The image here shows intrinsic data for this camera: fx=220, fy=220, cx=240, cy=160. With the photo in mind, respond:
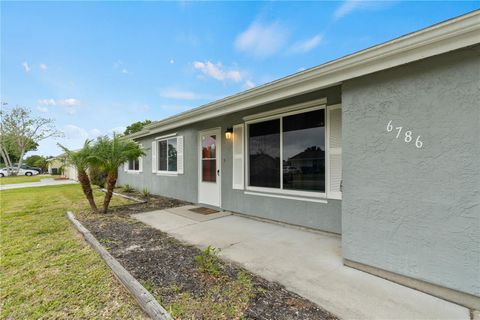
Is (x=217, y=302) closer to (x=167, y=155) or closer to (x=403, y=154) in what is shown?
(x=403, y=154)

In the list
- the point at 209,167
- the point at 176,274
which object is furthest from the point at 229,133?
the point at 176,274

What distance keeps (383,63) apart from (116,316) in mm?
3844

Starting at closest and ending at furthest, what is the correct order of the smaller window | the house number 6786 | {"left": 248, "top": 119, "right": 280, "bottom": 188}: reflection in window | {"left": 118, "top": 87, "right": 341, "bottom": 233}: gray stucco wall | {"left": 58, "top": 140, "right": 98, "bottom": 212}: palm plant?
1. the house number 6786
2. {"left": 118, "top": 87, "right": 341, "bottom": 233}: gray stucco wall
3. {"left": 248, "top": 119, "right": 280, "bottom": 188}: reflection in window
4. {"left": 58, "top": 140, "right": 98, "bottom": 212}: palm plant
5. the smaller window

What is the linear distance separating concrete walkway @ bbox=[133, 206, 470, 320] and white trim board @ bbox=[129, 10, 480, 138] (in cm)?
247

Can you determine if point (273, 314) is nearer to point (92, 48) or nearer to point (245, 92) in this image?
point (245, 92)

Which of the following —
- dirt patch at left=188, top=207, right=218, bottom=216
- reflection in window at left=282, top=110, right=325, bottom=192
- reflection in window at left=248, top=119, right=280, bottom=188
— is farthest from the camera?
dirt patch at left=188, top=207, right=218, bottom=216

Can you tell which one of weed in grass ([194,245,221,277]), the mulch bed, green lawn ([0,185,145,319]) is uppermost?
weed in grass ([194,245,221,277])

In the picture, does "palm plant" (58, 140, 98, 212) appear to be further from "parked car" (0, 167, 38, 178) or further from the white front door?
"parked car" (0, 167, 38, 178)

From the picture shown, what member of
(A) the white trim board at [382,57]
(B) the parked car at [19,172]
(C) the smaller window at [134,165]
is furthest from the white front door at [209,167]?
(B) the parked car at [19,172]

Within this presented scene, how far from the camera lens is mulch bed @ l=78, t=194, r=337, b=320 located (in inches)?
80.9

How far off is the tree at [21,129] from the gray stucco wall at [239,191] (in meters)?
30.5

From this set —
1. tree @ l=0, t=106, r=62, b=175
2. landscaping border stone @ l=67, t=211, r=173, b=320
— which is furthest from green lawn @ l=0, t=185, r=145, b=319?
tree @ l=0, t=106, r=62, b=175

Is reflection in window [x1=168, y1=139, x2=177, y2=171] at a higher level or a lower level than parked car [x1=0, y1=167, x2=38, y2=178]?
higher

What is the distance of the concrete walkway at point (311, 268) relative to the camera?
207cm
